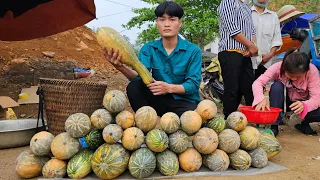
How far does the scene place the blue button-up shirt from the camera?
11.3 feet

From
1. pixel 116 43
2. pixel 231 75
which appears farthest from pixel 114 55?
pixel 231 75

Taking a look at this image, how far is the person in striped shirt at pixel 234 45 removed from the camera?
404 cm

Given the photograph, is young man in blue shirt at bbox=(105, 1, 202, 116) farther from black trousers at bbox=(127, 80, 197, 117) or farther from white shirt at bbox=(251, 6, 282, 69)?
white shirt at bbox=(251, 6, 282, 69)

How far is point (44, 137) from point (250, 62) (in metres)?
2.84

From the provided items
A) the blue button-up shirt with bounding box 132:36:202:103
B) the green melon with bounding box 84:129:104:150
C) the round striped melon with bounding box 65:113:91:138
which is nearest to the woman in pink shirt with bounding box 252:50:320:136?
the blue button-up shirt with bounding box 132:36:202:103

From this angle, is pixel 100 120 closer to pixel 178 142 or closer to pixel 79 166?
pixel 79 166

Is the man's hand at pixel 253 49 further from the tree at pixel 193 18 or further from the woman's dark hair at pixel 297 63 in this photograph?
the tree at pixel 193 18

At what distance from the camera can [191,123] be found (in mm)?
2648

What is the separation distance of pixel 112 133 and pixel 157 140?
36 cm

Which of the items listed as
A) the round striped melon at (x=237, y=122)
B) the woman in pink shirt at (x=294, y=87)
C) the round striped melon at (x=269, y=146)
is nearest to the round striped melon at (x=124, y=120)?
the round striped melon at (x=237, y=122)

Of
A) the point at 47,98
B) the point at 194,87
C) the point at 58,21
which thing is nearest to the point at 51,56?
the point at 58,21

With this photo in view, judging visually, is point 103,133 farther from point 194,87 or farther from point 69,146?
point 194,87

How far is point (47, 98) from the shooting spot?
382cm

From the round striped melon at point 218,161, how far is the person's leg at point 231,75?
5.07ft
